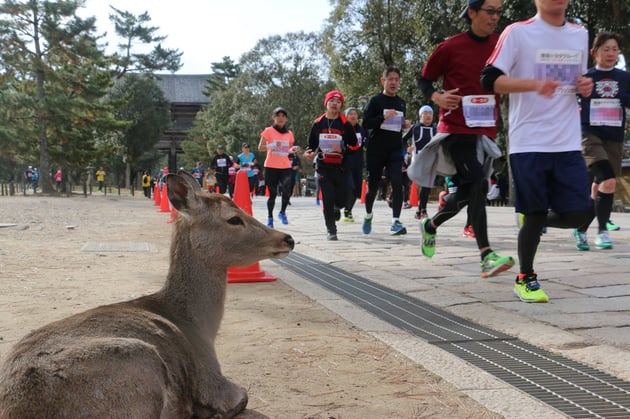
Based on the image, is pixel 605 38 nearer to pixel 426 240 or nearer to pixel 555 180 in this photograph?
pixel 426 240

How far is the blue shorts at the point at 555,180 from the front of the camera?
4.68 meters

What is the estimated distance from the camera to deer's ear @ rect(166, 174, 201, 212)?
10.2 feet

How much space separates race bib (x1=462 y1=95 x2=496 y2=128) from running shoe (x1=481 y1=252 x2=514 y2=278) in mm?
1158

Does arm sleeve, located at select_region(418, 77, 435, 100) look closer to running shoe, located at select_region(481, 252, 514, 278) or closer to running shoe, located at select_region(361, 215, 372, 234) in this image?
running shoe, located at select_region(481, 252, 514, 278)

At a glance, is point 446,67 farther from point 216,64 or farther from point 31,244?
point 216,64

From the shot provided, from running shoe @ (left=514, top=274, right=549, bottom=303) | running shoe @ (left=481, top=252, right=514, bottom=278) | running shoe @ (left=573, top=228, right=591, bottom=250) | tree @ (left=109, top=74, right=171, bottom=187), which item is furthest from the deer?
tree @ (left=109, top=74, right=171, bottom=187)

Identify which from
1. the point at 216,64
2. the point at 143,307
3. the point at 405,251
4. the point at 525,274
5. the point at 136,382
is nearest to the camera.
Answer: the point at 136,382

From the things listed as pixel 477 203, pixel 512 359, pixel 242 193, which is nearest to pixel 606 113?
Result: pixel 477 203

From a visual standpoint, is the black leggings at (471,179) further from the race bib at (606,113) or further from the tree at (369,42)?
the tree at (369,42)

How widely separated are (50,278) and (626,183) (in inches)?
814

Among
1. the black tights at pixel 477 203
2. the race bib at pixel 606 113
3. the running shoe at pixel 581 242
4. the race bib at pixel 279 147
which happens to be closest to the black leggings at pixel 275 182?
the race bib at pixel 279 147

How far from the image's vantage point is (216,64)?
2864 inches

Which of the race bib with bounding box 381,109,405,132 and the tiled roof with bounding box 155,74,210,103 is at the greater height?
the tiled roof with bounding box 155,74,210,103

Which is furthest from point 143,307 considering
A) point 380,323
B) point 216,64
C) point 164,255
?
point 216,64
